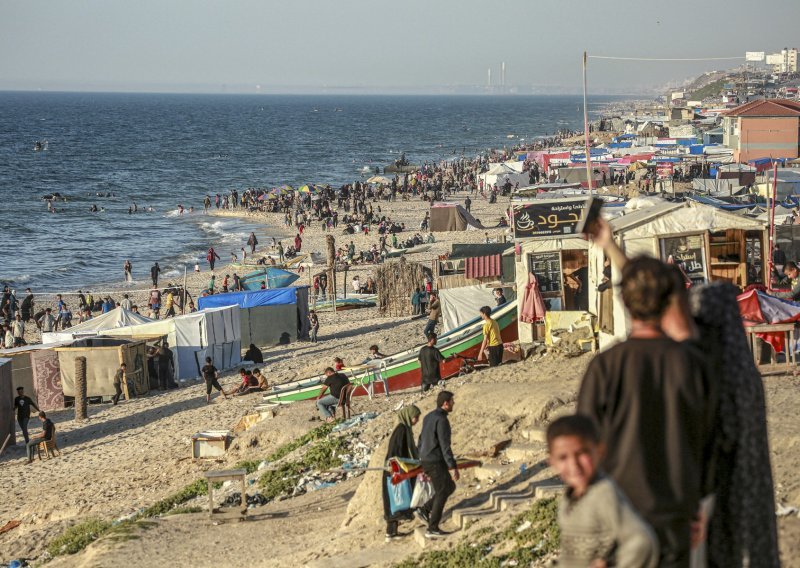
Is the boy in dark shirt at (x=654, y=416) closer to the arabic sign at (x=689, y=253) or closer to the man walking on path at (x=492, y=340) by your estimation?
the arabic sign at (x=689, y=253)

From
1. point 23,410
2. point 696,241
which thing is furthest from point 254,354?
point 696,241

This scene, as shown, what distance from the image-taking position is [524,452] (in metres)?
10.2

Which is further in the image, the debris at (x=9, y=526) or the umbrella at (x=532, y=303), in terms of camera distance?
the umbrella at (x=532, y=303)

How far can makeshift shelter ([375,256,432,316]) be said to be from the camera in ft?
89.6

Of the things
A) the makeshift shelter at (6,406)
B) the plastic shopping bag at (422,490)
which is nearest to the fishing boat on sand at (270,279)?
the makeshift shelter at (6,406)

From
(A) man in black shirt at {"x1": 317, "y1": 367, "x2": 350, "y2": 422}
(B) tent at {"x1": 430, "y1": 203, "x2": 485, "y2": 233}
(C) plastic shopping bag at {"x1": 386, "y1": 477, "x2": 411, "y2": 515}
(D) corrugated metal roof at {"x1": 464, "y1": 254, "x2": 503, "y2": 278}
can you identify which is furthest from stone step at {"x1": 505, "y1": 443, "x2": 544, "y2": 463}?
(B) tent at {"x1": 430, "y1": 203, "x2": 485, "y2": 233}

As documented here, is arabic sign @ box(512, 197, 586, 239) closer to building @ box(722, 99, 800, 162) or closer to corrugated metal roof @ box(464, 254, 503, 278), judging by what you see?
corrugated metal roof @ box(464, 254, 503, 278)

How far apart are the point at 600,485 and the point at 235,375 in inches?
799

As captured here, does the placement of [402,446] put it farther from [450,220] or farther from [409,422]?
[450,220]

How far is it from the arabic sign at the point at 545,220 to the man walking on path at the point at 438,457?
25.5 ft

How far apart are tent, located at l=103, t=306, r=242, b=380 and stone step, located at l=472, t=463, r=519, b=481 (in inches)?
547

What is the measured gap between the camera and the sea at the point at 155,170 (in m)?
49.2

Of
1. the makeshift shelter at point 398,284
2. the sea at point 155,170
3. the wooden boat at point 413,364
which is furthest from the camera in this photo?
the sea at point 155,170

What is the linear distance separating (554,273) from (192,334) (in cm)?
964
